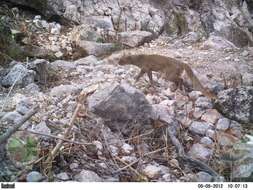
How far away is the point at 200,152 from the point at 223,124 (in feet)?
0.46

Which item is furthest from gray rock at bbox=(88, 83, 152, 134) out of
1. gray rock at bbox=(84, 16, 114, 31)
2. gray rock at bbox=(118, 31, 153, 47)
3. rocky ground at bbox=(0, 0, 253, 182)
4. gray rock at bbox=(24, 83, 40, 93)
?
gray rock at bbox=(84, 16, 114, 31)

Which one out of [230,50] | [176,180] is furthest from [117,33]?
[176,180]

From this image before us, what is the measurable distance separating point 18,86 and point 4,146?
0.30 m

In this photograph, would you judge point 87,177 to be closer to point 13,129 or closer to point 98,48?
point 13,129

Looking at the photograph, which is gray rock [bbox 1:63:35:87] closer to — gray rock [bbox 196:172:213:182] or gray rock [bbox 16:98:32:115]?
gray rock [bbox 16:98:32:115]

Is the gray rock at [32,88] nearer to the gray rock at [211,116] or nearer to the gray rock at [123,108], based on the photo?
the gray rock at [123,108]

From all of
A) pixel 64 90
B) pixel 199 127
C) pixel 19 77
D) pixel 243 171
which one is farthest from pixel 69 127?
pixel 243 171

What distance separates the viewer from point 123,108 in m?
1.47

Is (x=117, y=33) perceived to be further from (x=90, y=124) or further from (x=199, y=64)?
(x=90, y=124)

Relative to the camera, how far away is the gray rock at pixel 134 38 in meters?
1.81

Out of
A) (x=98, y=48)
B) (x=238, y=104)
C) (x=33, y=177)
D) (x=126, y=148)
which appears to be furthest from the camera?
(x=98, y=48)

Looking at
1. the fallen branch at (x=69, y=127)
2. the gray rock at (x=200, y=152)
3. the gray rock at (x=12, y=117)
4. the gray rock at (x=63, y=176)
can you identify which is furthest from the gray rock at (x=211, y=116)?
the gray rock at (x=12, y=117)

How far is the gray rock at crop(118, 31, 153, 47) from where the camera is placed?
1.81 metres

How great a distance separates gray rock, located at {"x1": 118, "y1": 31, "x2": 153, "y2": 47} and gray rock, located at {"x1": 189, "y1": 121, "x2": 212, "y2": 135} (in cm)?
44
